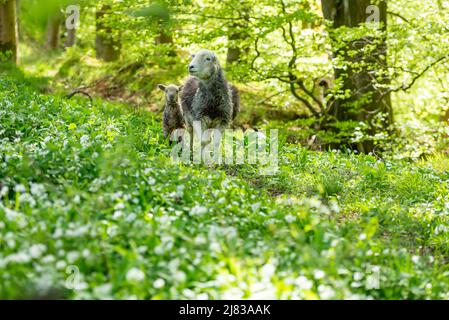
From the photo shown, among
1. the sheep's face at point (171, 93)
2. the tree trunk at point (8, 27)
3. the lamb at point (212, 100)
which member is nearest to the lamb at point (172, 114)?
the sheep's face at point (171, 93)

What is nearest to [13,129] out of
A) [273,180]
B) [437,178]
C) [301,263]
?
[273,180]

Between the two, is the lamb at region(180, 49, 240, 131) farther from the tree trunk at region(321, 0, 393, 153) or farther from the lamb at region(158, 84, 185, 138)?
the tree trunk at region(321, 0, 393, 153)

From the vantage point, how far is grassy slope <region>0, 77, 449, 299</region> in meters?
4.47

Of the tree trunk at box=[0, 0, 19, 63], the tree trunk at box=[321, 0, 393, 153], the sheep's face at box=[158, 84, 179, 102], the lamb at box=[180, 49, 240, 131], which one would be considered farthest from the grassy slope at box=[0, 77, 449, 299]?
the tree trunk at box=[0, 0, 19, 63]

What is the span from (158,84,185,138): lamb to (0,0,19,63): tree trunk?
948 cm

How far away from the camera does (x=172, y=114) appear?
10969mm

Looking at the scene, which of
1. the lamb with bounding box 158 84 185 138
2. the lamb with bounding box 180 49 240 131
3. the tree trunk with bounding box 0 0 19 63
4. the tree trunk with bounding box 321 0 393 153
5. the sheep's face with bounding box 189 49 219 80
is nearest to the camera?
the sheep's face with bounding box 189 49 219 80

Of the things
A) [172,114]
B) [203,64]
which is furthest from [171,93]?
[203,64]

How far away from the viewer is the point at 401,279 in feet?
16.4

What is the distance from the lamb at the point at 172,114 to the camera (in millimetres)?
10969

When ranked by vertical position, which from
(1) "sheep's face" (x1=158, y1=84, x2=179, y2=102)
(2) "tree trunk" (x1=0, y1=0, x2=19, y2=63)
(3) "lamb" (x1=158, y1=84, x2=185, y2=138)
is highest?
(2) "tree trunk" (x1=0, y1=0, x2=19, y2=63)

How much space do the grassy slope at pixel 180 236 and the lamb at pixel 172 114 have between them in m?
2.79

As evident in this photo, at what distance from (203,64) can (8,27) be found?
1138cm

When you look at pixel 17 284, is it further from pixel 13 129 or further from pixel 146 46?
pixel 146 46
